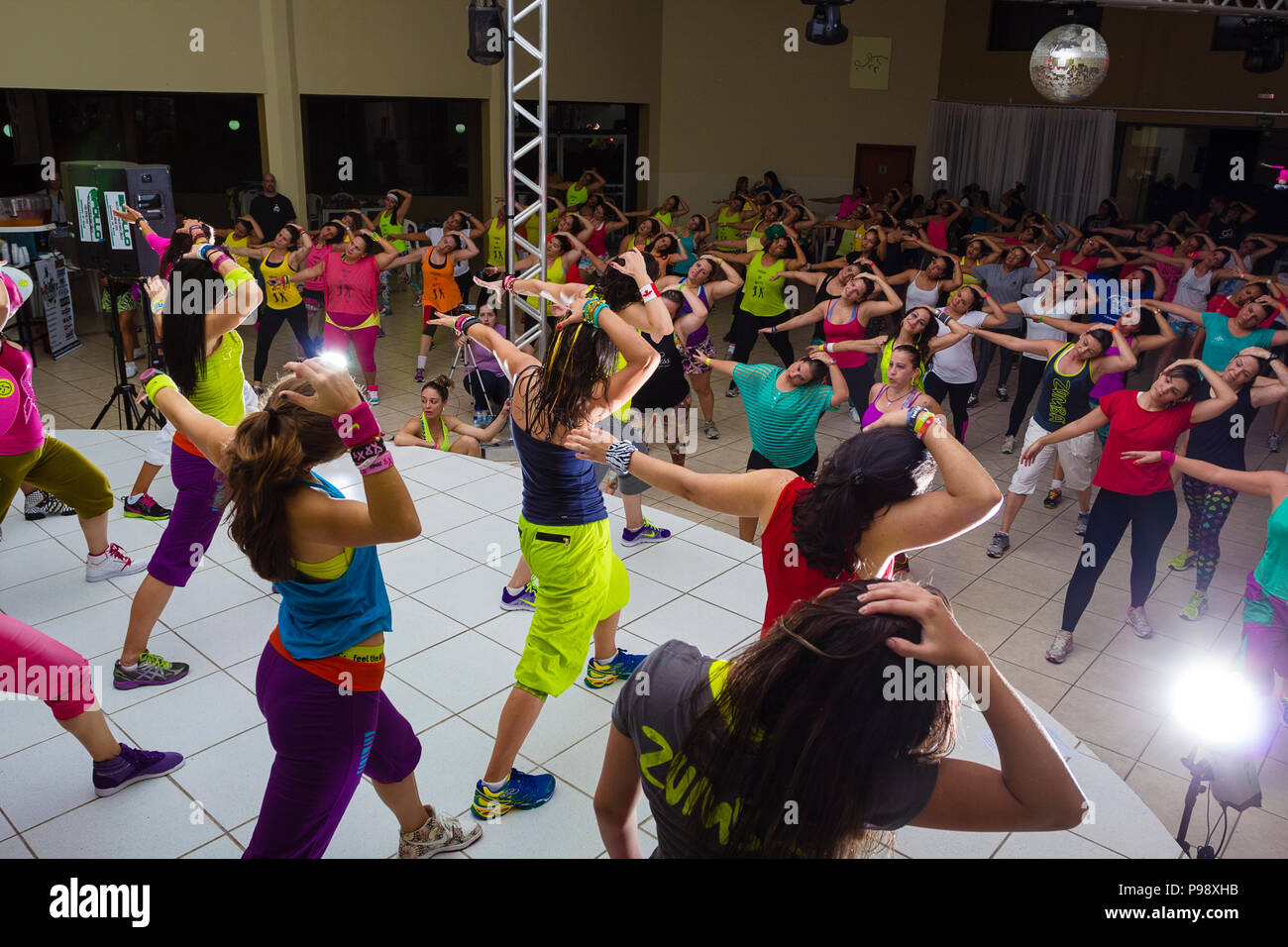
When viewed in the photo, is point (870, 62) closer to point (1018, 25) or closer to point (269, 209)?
point (1018, 25)

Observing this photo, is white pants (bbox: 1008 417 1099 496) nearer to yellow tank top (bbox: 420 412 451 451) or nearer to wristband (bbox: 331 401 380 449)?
yellow tank top (bbox: 420 412 451 451)

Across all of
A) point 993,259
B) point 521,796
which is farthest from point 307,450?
point 993,259

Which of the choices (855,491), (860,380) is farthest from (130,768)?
(860,380)

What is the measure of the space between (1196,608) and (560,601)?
3.51 metres

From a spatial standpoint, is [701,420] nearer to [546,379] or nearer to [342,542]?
[546,379]

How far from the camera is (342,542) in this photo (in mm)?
1745

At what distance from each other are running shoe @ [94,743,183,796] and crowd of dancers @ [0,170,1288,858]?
0.03ft

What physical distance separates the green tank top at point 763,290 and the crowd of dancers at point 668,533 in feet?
2.83

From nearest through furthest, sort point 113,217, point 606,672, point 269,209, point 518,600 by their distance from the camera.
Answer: point 606,672
point 518,600
point 113,217
point 269,209

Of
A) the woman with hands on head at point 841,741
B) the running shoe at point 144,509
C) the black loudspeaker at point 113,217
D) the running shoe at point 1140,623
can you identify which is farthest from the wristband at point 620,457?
the black loudspeaker at point 113,217

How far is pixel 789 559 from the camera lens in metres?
1.98

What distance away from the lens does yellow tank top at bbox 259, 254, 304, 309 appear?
7.14 m

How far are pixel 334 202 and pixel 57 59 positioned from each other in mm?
2857

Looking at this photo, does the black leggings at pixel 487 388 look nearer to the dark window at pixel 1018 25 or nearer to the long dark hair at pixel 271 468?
the long dark hair at pixel 271 468
